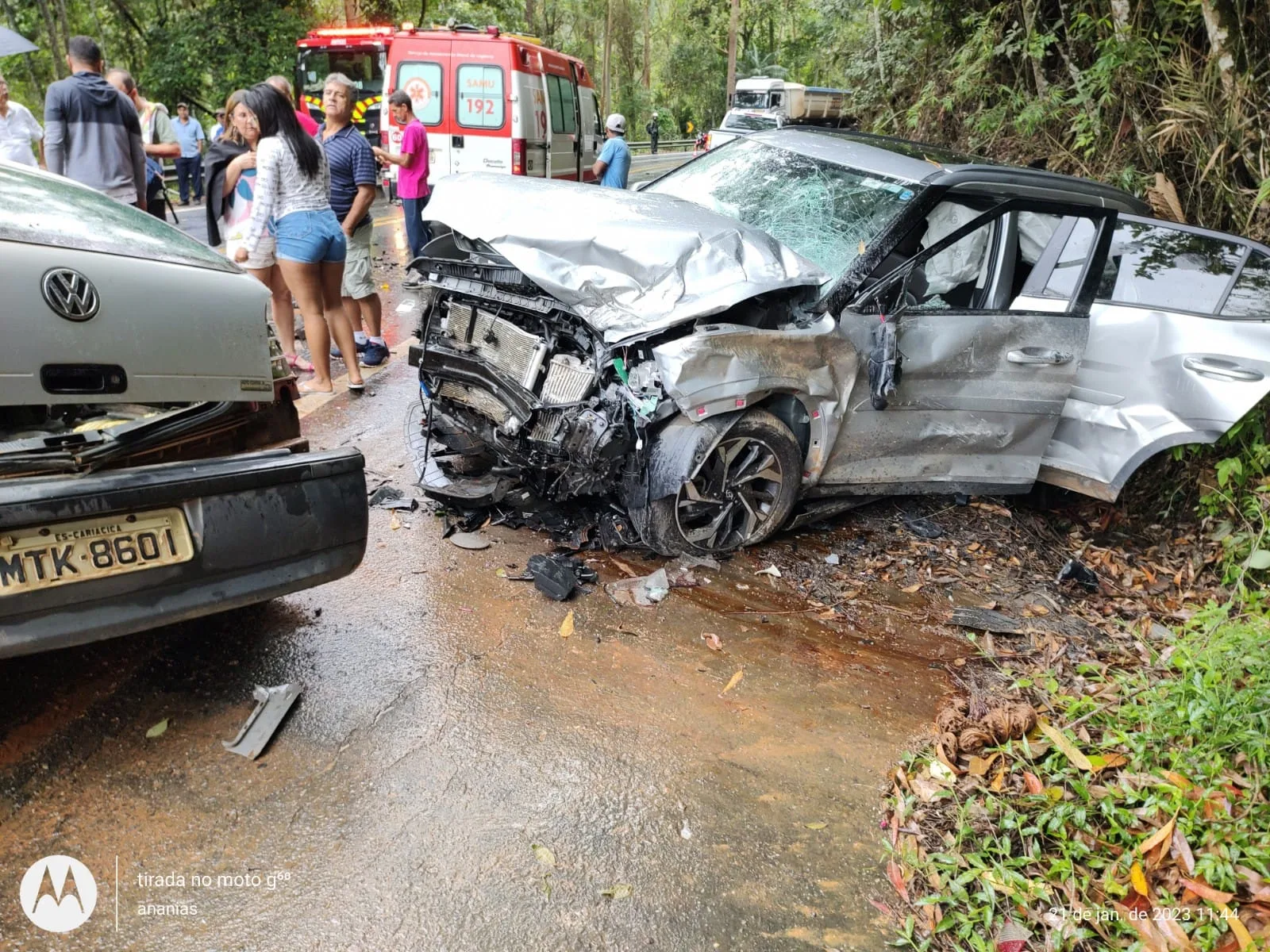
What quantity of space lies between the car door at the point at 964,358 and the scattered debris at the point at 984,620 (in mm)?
707

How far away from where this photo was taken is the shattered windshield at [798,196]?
400cm

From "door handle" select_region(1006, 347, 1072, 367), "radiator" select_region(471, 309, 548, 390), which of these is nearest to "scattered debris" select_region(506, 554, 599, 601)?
"radiator" select_region(471, 309, 548, 390)

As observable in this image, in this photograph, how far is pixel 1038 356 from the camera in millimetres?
4277

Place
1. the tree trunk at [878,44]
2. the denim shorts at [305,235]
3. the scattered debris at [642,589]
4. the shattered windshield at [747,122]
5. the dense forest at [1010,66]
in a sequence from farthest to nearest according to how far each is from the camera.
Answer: the shattered windshield at [747,122], the tree trunk at [878,44], the dense forest at [1010,66], the denim shorts at [305,235], the scattered debris at [642,589]

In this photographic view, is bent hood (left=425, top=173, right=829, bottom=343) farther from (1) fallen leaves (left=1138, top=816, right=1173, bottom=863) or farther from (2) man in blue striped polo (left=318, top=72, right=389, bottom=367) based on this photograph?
(1) fallen leaves (left=1138, top=816, right=1173, bottom=863)

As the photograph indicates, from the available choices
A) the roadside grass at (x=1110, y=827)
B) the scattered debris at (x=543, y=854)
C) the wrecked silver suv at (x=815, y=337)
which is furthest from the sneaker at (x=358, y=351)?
the roadside grass at (x=1110, y=827)

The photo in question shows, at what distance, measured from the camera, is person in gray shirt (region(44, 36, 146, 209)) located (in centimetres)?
549

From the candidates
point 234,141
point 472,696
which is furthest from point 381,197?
point 472,696

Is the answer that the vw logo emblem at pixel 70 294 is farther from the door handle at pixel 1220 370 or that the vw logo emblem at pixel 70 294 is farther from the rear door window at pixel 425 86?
the rear door window at pixel 425 86

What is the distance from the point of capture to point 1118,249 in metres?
4.55

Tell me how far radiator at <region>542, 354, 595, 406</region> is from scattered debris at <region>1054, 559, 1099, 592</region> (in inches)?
103

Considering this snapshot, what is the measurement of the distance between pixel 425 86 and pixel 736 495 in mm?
9262

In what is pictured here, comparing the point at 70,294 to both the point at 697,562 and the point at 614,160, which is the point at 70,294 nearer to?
the point at 697,562

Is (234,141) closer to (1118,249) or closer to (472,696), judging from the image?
(472,696)
